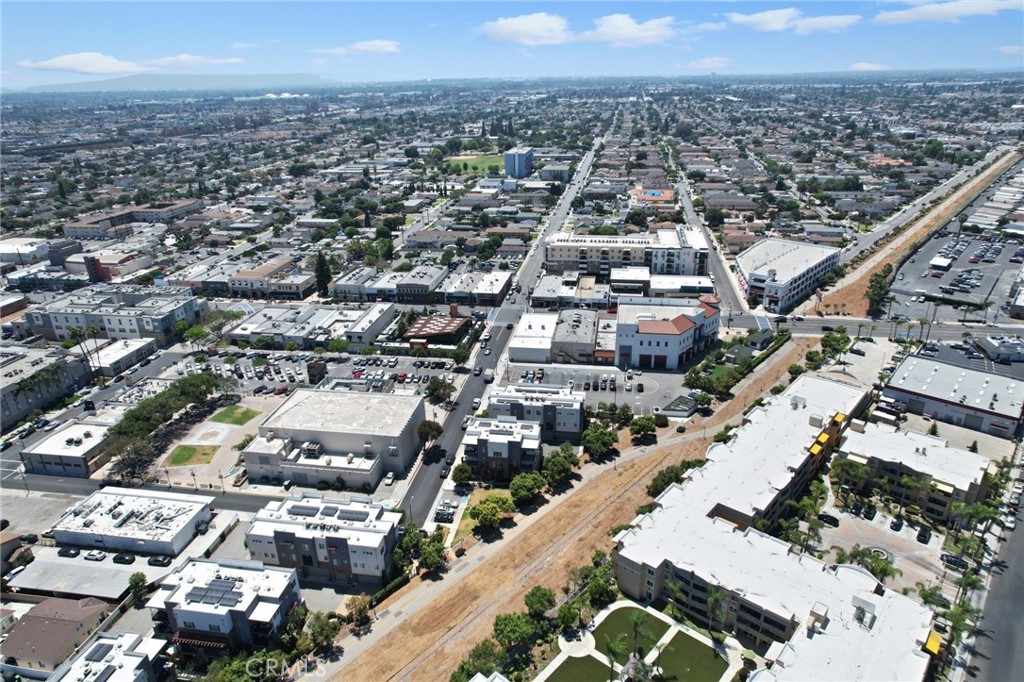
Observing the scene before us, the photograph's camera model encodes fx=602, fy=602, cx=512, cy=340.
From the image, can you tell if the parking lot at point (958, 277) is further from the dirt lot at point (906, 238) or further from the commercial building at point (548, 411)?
the commercial building at point (548, 411)

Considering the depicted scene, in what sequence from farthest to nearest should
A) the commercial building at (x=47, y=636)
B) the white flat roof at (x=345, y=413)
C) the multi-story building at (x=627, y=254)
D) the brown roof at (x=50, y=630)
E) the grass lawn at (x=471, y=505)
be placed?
the multi-story building at (x=627, y=254)
the white flat roof at (x=345, y=413)
the grass lawn at (x=471, y=505)
the brown roof at (x=50, y=630)
the commercial building at (x=47, y=636)

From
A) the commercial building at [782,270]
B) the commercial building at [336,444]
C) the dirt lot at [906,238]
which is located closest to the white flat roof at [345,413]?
the commercial building at [336,444]

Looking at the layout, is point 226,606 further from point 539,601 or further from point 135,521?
point 539,601

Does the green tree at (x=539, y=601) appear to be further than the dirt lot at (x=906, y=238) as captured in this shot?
No

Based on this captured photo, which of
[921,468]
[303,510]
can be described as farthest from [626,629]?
[921,468]

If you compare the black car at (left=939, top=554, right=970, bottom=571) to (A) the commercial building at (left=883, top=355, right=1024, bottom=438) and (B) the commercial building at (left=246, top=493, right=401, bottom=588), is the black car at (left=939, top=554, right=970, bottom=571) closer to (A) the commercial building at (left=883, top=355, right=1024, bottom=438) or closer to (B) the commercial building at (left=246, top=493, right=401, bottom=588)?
(A) the commercial building at (left=883, top=355, right=1024, bottom=438)

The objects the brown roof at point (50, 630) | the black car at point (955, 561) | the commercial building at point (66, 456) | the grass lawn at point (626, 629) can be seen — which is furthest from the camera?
the commercial building at point (66, 456)
